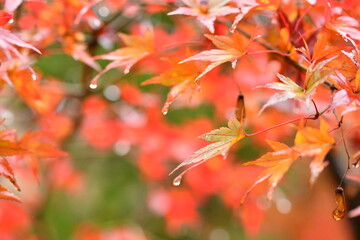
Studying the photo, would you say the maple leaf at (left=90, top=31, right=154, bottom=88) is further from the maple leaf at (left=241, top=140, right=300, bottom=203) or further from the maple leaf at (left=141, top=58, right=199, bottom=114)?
the maple leaf at (left=241, top=140, right=300, bottom=203)

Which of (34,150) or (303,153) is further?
(34,150)

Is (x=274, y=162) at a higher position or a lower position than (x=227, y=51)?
lower

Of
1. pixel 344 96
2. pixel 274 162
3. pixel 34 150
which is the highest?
pixel 344 96

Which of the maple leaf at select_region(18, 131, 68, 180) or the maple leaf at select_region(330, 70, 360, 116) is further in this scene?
the maple leaf at select_region(18, 131, 68, 180)

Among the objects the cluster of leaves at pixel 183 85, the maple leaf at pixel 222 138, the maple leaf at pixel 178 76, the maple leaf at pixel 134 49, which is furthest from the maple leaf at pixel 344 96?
the maple leaf at pixel 134 49

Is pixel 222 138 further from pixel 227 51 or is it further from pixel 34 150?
pixel 34 150

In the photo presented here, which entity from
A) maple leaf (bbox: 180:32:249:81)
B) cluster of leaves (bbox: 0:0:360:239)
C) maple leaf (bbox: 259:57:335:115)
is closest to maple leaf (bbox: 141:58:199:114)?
cluster of leaves (bbox: 0:0:360:239)

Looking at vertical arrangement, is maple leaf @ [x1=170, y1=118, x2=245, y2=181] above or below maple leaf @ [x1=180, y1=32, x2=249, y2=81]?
below

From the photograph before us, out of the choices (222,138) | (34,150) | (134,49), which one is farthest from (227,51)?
(34,150)

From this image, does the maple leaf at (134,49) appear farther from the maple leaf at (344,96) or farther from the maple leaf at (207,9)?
the maple leaf at (344,96)
